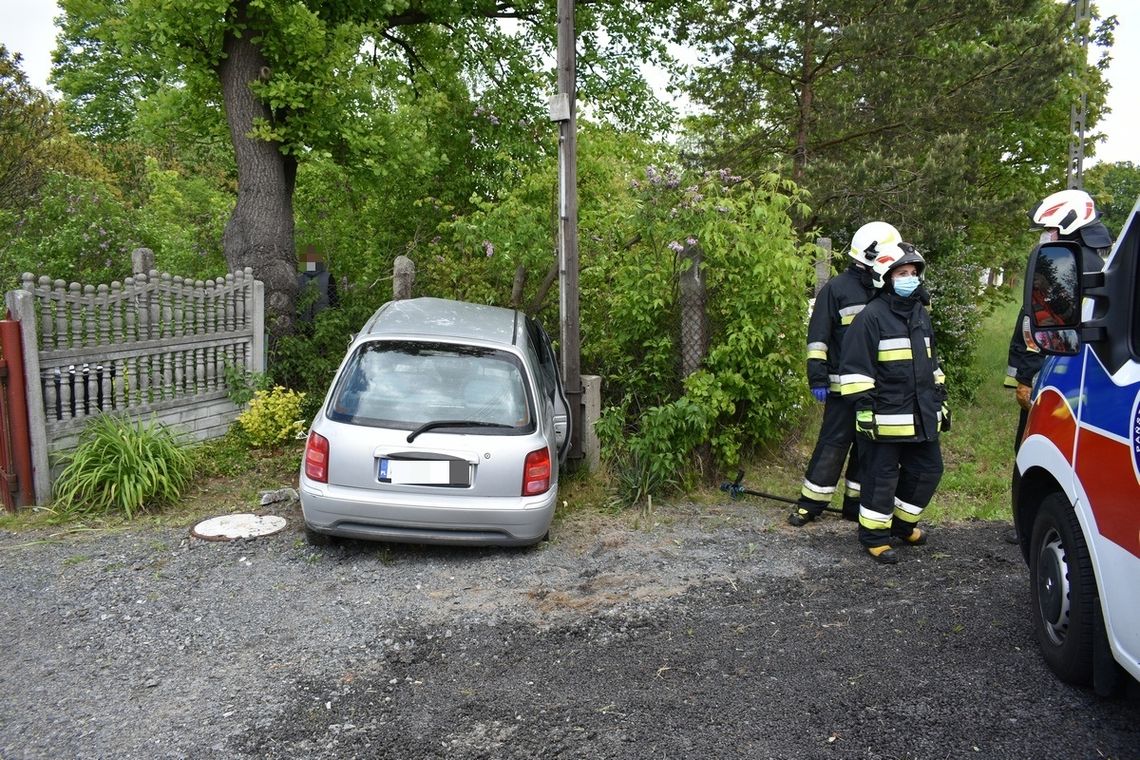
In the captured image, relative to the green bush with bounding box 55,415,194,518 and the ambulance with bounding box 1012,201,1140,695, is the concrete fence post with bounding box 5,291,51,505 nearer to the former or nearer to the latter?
the green bush with bounding box 55,415,194,518

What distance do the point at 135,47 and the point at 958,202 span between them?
1018cm

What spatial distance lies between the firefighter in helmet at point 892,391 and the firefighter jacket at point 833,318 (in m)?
Result: 0.20

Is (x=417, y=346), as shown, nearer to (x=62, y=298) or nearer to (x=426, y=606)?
(x=426, y=606)

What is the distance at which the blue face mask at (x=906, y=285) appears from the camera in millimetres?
4820

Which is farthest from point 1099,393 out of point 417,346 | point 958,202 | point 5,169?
point 5,169

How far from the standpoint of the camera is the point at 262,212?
8.56 meters

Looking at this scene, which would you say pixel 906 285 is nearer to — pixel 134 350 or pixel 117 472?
pixel 117 472

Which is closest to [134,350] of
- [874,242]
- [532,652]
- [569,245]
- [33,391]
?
[33,391]

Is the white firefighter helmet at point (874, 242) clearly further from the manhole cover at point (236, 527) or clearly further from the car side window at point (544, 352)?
the manhole cover at point (236, 527)

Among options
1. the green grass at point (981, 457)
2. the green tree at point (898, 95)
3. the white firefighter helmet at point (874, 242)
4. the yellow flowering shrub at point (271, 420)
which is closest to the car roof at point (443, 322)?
the yellow flowering shrub at point (271, 420)

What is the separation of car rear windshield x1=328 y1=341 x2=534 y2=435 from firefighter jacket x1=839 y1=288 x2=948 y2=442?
78.5 inches

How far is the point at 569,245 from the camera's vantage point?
21.7 ft

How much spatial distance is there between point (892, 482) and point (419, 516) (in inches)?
112

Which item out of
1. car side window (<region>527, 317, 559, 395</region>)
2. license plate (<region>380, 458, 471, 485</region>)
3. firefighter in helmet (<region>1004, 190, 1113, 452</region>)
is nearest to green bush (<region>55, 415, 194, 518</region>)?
license plate (<region>380, 458, 471, 485</region>)
